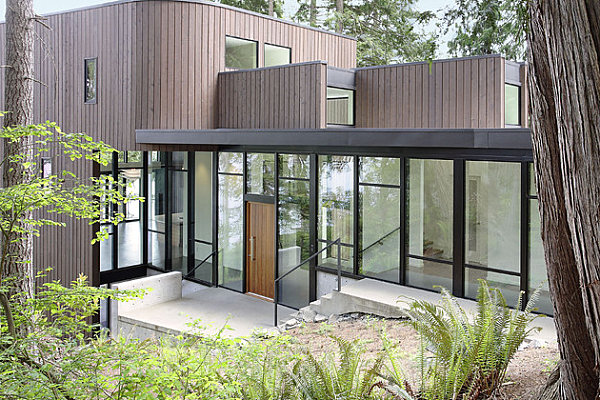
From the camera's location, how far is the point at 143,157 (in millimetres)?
13844

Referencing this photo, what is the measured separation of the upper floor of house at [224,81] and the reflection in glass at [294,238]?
1.25m

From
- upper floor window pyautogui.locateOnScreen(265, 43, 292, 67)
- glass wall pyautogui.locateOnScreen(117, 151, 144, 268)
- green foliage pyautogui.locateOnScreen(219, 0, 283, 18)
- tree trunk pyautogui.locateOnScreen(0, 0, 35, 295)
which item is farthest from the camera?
green foliage pyautogui.locateOnScreen(219, 0, 283, 18)

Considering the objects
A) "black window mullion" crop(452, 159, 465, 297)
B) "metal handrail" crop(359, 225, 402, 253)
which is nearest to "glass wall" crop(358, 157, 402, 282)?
"metal handrail" crop(359, 225, 402, 253)

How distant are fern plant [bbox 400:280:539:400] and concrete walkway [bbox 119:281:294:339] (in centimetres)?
448

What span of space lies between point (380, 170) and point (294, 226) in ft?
7.01

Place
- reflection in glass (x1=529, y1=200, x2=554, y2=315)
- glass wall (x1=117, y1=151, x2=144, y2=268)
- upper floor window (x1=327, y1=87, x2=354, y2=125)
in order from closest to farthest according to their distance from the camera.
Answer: reflection in glass (x1=529, y1=200, x2=554, y2=315)
upper floor window (x1=327, y1=87, x2=354, y2=125)
glass wall (x1=117, y1=151, x2=144, y2=268)

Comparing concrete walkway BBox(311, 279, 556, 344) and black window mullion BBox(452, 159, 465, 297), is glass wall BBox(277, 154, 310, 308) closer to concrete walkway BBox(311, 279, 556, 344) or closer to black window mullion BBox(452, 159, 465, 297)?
concrete walkway BBox(311, 279, 556, 344)

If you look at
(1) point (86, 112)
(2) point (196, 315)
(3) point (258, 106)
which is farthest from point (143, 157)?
(2) point (196, 315)

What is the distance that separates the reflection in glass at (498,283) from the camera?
8.34 meters

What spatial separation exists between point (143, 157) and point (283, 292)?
5.25m

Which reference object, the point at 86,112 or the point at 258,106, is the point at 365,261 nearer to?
the point at 258,106

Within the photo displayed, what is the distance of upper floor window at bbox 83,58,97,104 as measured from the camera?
1267 cm

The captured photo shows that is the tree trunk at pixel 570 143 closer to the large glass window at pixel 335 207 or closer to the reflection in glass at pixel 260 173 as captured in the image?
the large glass window at pixel 335 207

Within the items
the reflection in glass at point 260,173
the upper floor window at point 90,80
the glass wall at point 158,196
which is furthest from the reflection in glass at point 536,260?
the upper floor window at point 90,80
